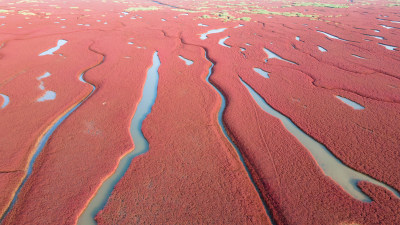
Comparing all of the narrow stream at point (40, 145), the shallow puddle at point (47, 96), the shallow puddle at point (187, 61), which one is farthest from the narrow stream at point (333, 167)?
the shallow puddle at point (47, 96)

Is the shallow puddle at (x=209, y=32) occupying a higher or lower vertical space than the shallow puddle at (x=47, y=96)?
higher

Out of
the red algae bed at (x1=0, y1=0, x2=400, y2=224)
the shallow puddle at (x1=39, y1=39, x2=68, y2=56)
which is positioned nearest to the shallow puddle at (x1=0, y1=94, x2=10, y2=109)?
the red algae bed at (x1=0, y1=0, x2=400, y2=224)

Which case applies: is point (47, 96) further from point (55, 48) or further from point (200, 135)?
point (55, 48)

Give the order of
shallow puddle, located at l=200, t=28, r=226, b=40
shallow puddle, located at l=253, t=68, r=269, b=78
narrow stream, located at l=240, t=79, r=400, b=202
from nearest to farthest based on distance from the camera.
A: narrow stream, located at l=240, t=79, r=400, b=202 < shallow puddle, located at l=253, t=68, r=269, b=78 < shallow puddle, located at l=200, t=28, r=226, b=40

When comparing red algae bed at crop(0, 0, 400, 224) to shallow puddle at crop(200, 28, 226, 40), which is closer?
red algae bed at crop(0, 0, 400, 224)

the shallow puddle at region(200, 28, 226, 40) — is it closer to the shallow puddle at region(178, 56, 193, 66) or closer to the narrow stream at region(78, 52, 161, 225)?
the shallow puddle at region(178, 56, 193, 66)

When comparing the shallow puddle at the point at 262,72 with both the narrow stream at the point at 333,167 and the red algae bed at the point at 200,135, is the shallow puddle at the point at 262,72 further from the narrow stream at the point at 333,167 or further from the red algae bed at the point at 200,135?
the narrow stream at the point at 333,167
